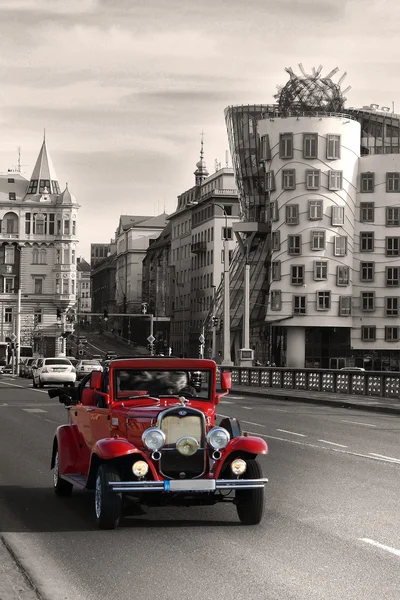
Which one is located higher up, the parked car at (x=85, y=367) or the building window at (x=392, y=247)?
the building window at (x=392, y=247)

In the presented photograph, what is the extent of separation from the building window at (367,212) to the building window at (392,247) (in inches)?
96.2

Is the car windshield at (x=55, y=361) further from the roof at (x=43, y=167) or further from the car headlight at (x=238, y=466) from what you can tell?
the roof at (x=43, y=167)

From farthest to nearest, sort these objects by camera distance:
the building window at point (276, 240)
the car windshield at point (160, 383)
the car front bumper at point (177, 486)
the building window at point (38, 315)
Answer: the building window at point (38, 315)
the building window at point (276, 240)
the car windshield at point (160, 383)
the car front bumper at point (177, 486)

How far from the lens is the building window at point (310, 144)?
357 feet

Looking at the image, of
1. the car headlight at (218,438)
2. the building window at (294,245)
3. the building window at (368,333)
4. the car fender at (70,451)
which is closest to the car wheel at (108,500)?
the car headlight at (218,438)

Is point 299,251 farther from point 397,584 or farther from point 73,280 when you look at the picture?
point 397,584

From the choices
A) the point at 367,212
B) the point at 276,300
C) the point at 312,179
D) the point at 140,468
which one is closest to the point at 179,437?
the point at 140,468

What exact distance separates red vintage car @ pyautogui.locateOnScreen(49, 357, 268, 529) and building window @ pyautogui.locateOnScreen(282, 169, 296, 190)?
98.0m

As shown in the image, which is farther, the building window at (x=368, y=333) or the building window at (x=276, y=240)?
the building window at (x=276, y=240)

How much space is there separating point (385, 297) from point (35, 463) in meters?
95.7

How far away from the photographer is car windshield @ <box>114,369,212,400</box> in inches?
513

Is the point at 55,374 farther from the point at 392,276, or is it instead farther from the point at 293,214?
the point at 392,276

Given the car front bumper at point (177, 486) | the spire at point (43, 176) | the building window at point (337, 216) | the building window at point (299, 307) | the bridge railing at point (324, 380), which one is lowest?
the car front bumper at point (177, 486)

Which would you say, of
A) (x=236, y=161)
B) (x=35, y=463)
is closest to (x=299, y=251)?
(x=236, y=161)
